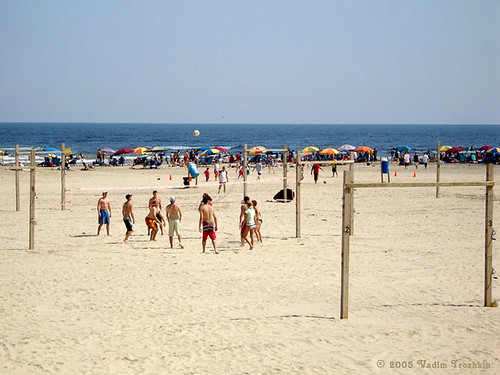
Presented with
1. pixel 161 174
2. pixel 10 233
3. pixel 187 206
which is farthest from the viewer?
pixel 161 174

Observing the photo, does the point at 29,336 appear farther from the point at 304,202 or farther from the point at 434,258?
the point at 304,202

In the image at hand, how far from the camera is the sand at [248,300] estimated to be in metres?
6.69

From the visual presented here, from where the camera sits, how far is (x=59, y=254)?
12.6m

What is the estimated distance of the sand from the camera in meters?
6.69

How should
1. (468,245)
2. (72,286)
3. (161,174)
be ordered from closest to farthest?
1. (72,286)
2. (468,245)
3. (161,174)

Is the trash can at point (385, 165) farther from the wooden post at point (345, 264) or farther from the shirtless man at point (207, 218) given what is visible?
the wooden post at point (345, 264)

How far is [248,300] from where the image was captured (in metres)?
9.07

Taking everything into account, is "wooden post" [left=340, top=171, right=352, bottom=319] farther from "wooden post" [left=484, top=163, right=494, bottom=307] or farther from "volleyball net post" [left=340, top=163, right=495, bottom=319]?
"wooden post" [left=484, top=163, right=494, bottom=307]

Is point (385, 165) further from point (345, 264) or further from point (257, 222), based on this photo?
point (345, 264)

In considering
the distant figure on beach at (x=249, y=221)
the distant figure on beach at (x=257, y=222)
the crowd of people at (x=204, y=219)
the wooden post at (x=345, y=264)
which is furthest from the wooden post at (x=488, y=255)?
the distant figure on beach at (x=257, y=222)

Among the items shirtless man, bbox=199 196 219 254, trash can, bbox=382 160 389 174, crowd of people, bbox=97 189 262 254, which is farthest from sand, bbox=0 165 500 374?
trash can, bbox=382 160 389 174

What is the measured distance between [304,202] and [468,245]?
9.03m

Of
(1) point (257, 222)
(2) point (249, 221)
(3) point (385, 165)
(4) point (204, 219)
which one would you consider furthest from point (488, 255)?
(3) point (385, 165)

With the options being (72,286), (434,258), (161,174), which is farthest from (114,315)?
(161,174)
